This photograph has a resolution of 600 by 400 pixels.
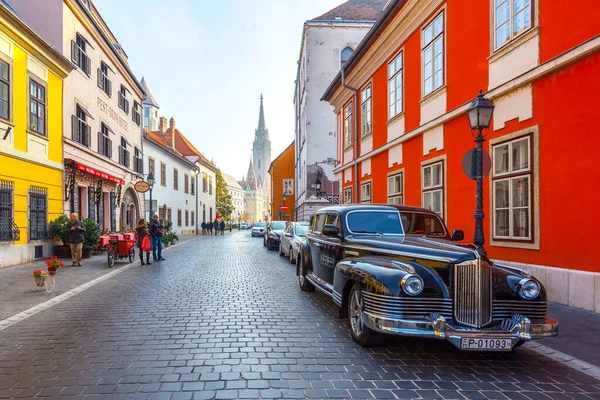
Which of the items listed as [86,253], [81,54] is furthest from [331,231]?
[81,54]

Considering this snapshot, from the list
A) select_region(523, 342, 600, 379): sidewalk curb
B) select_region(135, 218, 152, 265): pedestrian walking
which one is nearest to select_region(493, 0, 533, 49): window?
select_region(523, 342, 600, 379): sidewalk curb

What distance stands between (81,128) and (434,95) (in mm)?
14554

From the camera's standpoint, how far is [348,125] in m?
20.3

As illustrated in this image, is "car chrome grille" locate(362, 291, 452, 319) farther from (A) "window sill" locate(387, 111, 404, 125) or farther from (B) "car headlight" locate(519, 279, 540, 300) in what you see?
(A) "window sill" locate(387, 111, 404, 125)

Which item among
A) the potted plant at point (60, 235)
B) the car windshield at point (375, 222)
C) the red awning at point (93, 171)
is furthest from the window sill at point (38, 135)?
the car windshield at point (375, 222)

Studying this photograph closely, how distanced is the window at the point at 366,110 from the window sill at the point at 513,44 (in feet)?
26.5

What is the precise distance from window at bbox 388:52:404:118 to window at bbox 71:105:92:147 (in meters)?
12.6

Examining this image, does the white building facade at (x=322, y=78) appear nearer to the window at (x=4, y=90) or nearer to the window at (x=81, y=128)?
→ the window at (x=81, y=128)

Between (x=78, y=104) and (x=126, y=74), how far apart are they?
8317 mm

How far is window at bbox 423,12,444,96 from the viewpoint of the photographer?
11.4 metres

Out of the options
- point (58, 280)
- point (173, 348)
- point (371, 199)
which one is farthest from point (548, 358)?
point (371, 199)

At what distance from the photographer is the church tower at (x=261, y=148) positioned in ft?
454

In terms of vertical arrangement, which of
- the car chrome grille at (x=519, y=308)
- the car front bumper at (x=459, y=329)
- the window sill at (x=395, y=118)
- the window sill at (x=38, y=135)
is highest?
the window sill at (x=395, y=118)

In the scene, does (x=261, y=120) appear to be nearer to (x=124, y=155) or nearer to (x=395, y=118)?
(x=124, y=155)
